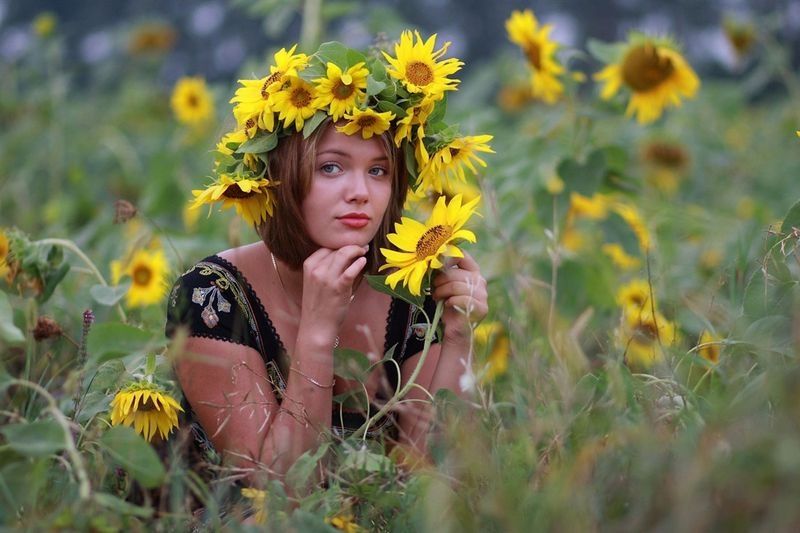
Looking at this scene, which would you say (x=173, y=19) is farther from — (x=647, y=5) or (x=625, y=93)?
(x=625, y=93)

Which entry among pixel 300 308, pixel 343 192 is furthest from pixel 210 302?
pixel 343 192

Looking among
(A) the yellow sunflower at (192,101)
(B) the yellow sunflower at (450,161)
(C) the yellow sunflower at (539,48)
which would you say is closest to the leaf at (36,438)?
(B) the yellow sunflower at (450,161)

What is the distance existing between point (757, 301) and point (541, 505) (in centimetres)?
55

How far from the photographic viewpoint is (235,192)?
52.4 inches

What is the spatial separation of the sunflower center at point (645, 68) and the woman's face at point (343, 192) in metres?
1.00

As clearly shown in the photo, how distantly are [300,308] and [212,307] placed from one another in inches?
5.5

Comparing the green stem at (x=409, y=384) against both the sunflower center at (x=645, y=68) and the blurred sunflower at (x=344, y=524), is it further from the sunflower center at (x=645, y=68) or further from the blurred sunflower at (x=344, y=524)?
the sunflower center at (x=645, y=68)

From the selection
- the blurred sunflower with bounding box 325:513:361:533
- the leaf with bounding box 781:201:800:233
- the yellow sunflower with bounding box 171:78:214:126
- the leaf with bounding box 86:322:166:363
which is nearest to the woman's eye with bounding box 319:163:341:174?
the leaf with bounding box 86:322:166:363

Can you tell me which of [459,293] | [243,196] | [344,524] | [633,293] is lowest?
[344,524]

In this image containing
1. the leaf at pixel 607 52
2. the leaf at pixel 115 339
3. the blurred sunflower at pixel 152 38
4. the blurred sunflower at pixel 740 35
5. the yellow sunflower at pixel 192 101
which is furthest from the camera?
the blurred sunflower at pixel 152 38

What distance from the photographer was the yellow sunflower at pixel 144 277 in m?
1.91

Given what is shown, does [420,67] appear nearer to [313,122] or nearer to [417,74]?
[417,74]

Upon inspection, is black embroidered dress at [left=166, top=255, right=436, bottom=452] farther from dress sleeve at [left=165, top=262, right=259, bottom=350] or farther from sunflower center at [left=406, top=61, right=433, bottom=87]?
sunflower center at [left=406, top=61, right=433, bottom=87]

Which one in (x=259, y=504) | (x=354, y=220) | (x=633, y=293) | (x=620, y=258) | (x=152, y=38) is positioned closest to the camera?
(x=259, y=504)
